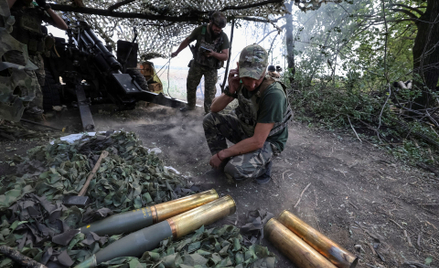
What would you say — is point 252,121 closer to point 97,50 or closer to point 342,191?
point 342,191

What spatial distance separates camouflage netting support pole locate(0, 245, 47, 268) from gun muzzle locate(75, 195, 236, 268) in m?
0.20

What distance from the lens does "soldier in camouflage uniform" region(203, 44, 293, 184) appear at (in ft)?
7.50

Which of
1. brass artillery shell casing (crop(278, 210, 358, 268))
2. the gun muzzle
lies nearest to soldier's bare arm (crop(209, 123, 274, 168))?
the gun muzzle

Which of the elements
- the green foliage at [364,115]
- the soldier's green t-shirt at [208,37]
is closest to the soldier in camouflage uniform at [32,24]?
the soldier's green t-shirt at [208,37]

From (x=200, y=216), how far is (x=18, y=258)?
3.57ft

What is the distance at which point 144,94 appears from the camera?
5199 millimetres

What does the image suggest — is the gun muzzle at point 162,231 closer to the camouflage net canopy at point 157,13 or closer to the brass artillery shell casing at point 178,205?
the brass artillery shell casing at point 178,205

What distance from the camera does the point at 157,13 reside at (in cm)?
456

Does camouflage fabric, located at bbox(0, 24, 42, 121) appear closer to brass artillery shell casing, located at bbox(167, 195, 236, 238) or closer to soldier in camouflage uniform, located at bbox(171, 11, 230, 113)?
brass artillery shell casing, located at bbox(167, 195, 236, 238)

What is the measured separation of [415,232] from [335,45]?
5.04 m

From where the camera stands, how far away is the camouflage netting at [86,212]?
1.39m

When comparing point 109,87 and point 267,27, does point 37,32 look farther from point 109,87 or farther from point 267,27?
point 267,27

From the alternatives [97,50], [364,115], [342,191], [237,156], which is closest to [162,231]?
[237,156]

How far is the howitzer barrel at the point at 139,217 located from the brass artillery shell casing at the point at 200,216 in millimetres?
138
